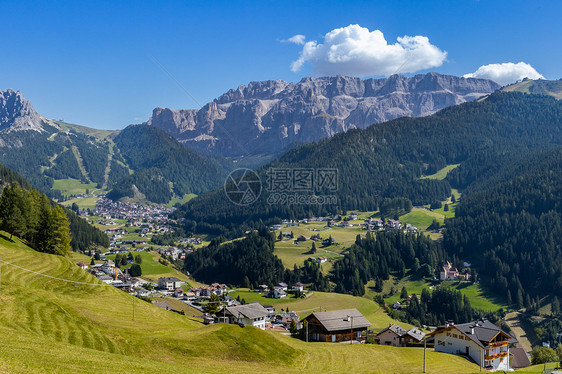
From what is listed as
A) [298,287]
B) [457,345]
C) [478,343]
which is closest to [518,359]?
[457,345]

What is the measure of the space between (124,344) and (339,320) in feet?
172

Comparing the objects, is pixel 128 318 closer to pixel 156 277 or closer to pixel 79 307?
pixel 79 307

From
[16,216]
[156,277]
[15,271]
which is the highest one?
[16,216]

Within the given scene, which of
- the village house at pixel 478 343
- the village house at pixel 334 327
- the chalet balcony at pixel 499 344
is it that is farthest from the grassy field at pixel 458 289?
the chalet balcony at pixel 499 344

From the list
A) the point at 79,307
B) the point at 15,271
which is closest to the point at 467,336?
the point at 79,307

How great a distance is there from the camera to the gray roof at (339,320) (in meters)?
84.5

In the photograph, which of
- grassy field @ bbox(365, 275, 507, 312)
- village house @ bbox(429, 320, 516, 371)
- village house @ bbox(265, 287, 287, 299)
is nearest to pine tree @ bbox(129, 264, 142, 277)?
village house @ bbox(265, 287, 287, 299)

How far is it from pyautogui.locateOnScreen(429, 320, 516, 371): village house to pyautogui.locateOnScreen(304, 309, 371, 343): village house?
15899 mm

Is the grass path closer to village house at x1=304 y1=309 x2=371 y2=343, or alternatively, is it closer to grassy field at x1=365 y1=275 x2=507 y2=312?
grassy field at x1=365 y1=275 x2=507 y2=312

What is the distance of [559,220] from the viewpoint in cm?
19900

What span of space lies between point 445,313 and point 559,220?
95.2 meters

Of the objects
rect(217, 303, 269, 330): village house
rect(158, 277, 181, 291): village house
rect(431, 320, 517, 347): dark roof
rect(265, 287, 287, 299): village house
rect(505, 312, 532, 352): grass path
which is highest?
rect(431, 320, 517, 347): dark roof

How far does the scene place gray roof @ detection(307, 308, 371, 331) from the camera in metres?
84.5

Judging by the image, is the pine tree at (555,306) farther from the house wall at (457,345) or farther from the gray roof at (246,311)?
the gray roof at (246,311)
